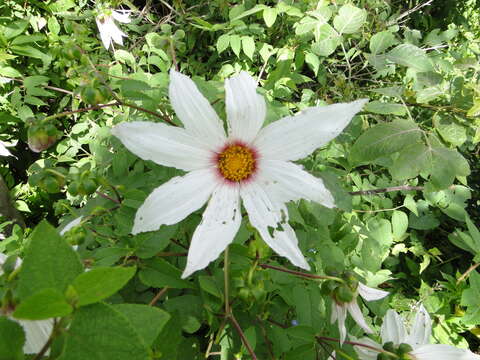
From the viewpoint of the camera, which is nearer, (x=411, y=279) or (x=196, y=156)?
(x=196, y=156)

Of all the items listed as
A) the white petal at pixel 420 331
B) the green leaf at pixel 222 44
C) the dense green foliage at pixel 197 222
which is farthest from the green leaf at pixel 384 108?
the green leaf at pixel 222 44

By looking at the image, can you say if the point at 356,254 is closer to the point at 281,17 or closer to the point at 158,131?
the point at 158,131

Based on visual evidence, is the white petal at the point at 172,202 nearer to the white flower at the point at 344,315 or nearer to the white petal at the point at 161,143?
the white petal at the point at 161,143

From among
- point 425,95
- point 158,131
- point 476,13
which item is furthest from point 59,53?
point 476,13

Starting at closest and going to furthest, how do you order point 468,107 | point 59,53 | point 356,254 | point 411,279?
point 468,107
point 59,53
point 356,254
point 411,279

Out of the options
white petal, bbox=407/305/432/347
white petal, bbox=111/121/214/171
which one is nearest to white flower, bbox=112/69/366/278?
white petal, bbox=111/121/214/171

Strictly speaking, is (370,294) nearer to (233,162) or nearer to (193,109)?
(233,162)

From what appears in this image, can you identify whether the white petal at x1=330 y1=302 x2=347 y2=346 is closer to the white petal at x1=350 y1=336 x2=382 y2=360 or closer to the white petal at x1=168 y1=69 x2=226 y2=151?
the white petal at x1=350 y1=336 x2=382 y2=360
